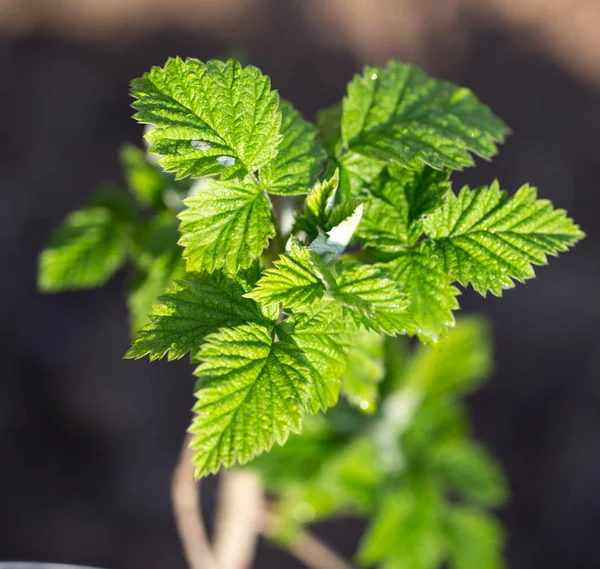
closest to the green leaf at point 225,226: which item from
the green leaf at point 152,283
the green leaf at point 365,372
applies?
the green leaf at point 152,283

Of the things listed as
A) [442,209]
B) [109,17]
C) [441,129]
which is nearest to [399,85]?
[441,129]

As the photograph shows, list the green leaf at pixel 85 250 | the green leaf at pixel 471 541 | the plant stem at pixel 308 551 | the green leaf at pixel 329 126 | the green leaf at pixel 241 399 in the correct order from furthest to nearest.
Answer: the plant stem at pixel 308 551, the green leaf at pixel 471 541, the green leaf at pixel 85 250, the green leaf at pixel 329 126, the green leaf at pixel 241 399

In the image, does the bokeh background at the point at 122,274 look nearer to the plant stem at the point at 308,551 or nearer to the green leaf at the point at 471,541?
the plant stem at the point at 308,551

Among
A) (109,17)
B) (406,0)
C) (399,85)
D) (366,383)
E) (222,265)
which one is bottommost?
(109,17)

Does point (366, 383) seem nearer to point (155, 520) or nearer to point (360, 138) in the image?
point (360, 138)

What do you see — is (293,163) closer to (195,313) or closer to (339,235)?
(339,235)
